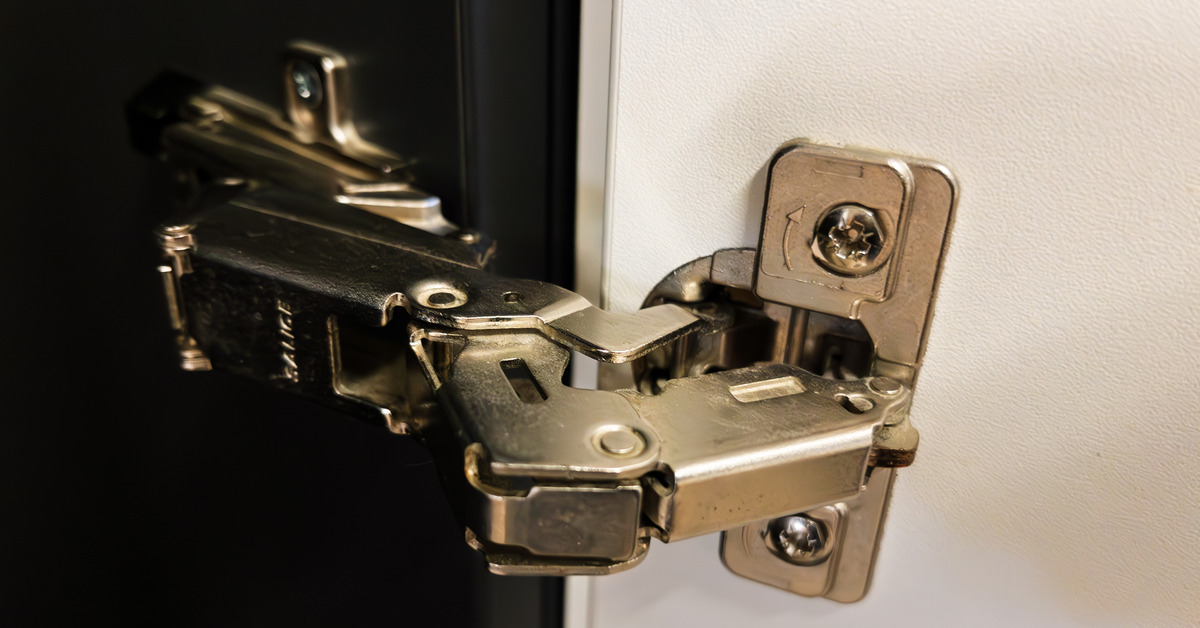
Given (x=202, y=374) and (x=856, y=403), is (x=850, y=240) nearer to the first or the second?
(x=856, y=403)

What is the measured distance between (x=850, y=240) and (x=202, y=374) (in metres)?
0.51

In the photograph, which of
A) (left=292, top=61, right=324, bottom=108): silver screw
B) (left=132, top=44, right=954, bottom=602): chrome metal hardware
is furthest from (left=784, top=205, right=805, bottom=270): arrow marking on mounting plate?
(left=292, top=61, right=324, bottom=108): silver screw

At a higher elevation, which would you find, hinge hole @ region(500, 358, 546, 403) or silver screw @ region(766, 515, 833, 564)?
hinge hole @ region(500, 358, 546, 403)

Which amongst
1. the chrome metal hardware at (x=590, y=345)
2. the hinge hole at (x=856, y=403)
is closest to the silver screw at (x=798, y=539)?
the chrome metal hardware at (x=590, y=345)

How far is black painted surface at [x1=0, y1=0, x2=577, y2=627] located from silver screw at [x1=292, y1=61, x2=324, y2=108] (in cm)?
2

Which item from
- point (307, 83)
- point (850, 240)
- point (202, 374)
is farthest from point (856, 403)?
point (202, 374)

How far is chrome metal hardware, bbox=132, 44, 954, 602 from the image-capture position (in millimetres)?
358

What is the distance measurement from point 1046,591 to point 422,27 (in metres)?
0.46

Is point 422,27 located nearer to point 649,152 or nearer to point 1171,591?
point 649,152

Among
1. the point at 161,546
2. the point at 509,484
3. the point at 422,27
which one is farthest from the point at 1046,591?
the point at 161,546

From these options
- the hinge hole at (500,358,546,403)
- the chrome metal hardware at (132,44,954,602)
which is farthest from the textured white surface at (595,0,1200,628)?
the hinge hole at (500,358,546,403)

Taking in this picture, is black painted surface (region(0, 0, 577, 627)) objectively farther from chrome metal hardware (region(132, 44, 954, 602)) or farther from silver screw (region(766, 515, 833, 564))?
silver screw (region(766, 515, 833, 564))

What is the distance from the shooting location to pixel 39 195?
71 centimetres

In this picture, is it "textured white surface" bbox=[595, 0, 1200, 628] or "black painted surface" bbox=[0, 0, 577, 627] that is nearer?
"textured white surface" bbox=[595, 0, 1200, 628]
